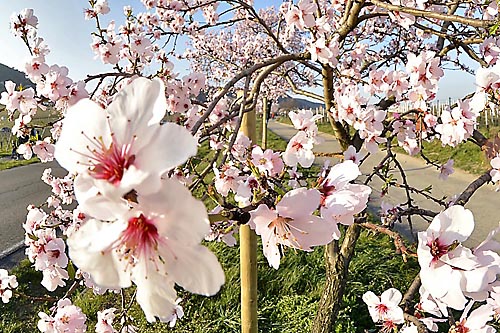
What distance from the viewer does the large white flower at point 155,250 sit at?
58 centimetres

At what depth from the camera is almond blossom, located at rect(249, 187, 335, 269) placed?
2.80 ft

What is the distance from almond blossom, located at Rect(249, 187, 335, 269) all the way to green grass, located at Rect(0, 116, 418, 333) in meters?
2.50

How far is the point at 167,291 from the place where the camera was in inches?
25.7

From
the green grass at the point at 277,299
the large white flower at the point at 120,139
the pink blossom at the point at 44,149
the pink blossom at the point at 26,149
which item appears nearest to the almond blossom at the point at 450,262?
the large white flower at the point at 120,139

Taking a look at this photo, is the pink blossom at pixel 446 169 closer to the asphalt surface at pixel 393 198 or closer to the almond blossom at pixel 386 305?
the asphalt surface at pixel 393 198

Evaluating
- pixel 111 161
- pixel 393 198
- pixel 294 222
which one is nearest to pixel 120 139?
pixel 111 161

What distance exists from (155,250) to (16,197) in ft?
37.8

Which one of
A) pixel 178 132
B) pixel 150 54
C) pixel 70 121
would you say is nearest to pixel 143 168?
pixel 178 132

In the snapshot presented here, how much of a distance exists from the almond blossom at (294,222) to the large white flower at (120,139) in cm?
30

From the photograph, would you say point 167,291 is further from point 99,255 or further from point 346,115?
point 346,115

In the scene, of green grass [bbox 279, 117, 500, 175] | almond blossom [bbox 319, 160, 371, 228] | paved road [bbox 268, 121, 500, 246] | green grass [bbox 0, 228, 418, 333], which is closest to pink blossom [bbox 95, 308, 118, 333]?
almond blossom [bbox 319, 160, 371, 228]

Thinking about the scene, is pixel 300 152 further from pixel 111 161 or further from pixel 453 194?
pixel 453 194

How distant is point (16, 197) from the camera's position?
10.5 metres

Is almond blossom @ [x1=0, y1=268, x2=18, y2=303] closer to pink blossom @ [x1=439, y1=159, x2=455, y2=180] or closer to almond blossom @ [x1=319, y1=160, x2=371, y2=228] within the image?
almond blossom @ [x1=319, y1=160, x2=371, y2=228]
